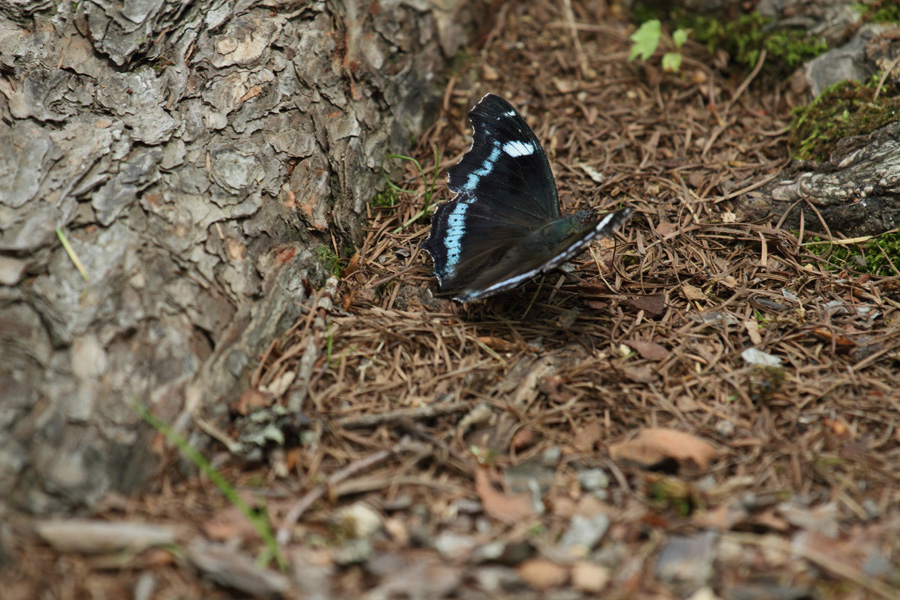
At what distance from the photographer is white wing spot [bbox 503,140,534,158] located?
317cm

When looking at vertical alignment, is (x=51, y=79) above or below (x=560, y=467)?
Result: above

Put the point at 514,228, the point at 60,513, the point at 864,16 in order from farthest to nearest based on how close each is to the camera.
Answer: the point at 864,16
the point at 514,228
the point at 60,513

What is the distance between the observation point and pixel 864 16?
Result: 376 cm

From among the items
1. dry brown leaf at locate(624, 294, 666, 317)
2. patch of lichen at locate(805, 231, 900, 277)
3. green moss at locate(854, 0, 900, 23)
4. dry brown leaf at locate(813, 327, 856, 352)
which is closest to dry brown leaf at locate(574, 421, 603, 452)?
dry brown leaf at locate(624, 294, 666, 317)

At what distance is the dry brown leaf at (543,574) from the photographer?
1845mm

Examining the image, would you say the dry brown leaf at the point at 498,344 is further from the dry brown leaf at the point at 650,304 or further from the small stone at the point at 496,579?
the small stone at the point at 496,579

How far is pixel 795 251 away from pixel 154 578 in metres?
3.17

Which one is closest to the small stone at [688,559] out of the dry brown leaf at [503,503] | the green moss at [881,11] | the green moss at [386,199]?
the dry brown leaf at [503,503]

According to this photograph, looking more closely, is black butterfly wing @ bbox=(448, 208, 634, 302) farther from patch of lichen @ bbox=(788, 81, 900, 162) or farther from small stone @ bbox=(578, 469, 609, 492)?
Answer: patch of lichen @ bbox=(788, 81, 900, 162)

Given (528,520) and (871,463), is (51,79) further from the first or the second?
(871,463)

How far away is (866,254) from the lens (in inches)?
123

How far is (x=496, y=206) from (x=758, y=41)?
2269 millimetres

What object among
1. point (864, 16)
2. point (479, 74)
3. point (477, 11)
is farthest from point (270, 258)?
point (864, 16)

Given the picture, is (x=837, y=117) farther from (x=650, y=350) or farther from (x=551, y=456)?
(x=551, y=456)
